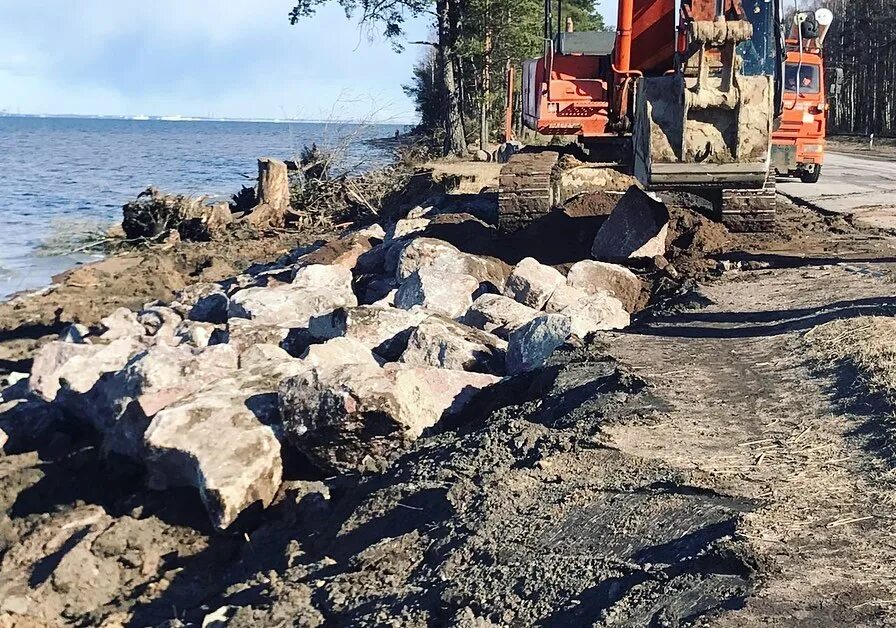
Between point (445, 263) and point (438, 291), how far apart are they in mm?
569

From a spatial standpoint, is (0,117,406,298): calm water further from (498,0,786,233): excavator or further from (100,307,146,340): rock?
(498,0,786,233): excavator

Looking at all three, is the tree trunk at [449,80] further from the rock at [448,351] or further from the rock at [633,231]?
the rock at [448,351]

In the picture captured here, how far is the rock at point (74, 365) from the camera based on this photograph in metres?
7.34

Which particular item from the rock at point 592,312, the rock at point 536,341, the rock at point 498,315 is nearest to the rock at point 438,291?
the rock at point 498,315

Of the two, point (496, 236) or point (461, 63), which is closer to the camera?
point (496, 236)

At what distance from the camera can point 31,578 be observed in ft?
17.0

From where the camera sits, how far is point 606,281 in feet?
29.1

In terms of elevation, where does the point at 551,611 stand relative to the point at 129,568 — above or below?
above

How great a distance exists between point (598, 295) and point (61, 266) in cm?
1275

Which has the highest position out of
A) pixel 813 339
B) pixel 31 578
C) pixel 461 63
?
pixel 461 63

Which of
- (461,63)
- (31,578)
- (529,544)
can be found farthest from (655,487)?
(461,63)

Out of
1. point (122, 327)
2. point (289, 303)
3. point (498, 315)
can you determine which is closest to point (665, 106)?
point (498, 315)

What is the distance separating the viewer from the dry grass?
16.2 feet

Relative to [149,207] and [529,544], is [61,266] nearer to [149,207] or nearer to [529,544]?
[149,207]
